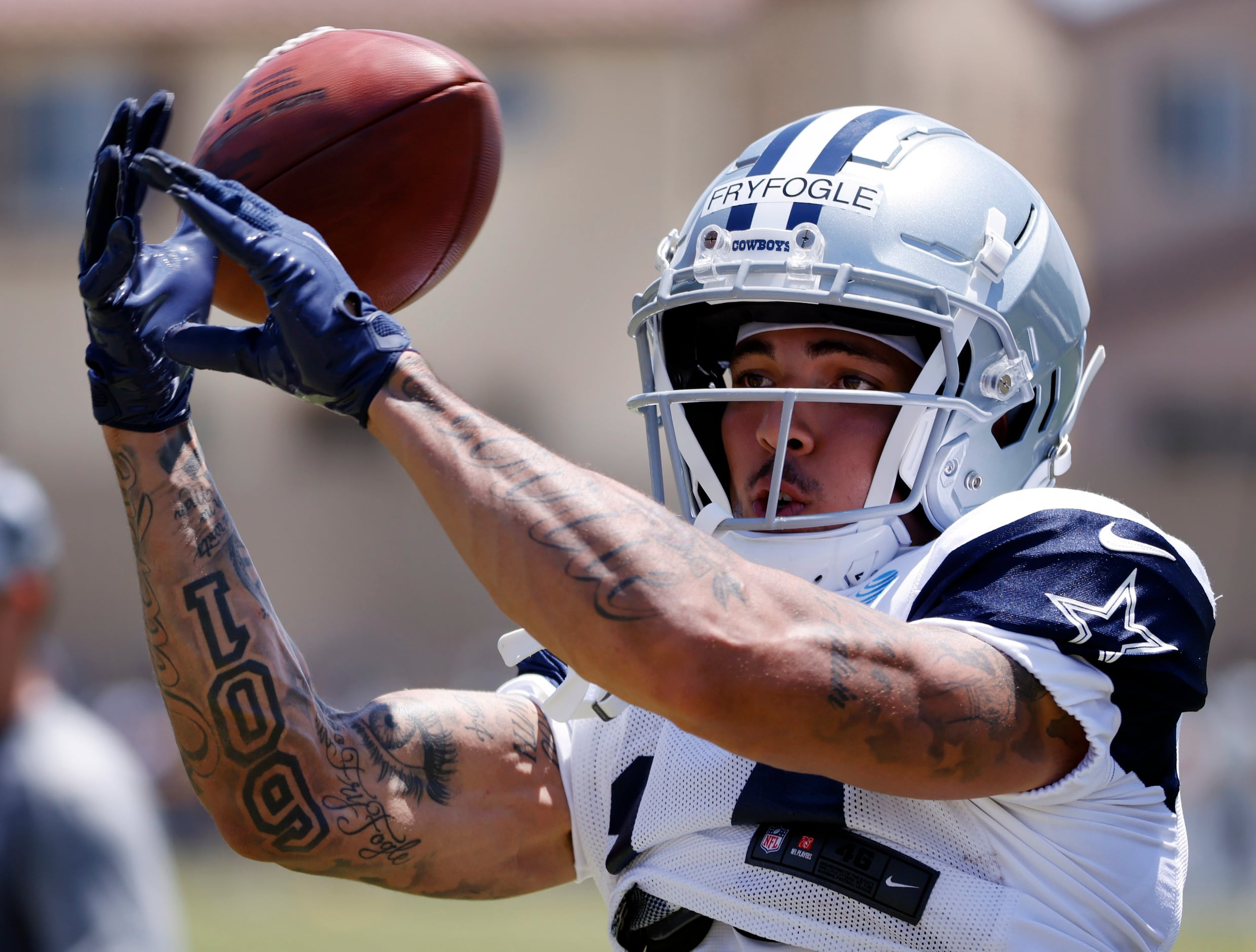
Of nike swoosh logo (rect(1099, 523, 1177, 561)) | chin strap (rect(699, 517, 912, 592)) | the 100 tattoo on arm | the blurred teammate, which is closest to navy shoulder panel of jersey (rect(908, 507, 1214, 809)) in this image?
nike swoosh logo (rect(1099, 523, 1177, 561))

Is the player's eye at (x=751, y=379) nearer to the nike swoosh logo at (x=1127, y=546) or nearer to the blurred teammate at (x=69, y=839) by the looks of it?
the nike swoosh logo at (x=1127, y=546)

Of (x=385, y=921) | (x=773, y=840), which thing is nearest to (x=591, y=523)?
(x=773, y=840)

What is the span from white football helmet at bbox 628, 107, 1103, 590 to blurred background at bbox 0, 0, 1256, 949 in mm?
14959

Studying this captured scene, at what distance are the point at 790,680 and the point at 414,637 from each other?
56.9 feet

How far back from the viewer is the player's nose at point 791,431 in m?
2.18

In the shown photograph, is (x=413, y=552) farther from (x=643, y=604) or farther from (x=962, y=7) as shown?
(x=643, y=604)

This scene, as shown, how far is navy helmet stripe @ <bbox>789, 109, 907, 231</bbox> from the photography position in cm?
226

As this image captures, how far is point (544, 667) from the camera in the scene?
8.21ft

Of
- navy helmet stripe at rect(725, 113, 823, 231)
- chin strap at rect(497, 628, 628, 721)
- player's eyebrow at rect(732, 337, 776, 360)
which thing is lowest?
chin strap at rect(497, 628, 628, 721)

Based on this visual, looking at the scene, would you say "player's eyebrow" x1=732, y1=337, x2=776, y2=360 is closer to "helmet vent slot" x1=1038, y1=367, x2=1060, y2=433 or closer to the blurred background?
"helmet vent slot" x1=1038, y1=367, x2=1060, y2=433

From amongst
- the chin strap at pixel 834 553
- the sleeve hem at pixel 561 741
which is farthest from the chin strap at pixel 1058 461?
the sleeve hem at pixel 561 741

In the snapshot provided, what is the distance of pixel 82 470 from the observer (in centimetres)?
1930

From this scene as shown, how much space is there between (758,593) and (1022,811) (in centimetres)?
49

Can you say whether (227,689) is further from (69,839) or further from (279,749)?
(69,839)
